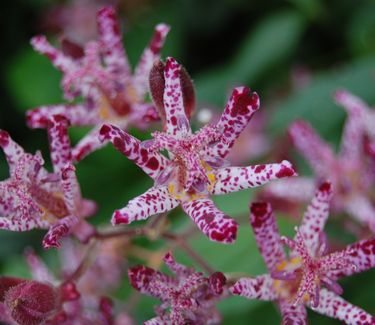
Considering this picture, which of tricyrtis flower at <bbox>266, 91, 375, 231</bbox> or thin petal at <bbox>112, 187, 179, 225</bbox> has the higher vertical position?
tricyrtis flower at <bbox>266, 91, 375, 231</bbox>

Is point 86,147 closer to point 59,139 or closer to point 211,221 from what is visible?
point 59,139

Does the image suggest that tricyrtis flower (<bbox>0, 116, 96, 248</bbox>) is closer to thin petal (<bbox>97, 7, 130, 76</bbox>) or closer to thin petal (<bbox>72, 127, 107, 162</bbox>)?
thin petal (<bbox>72, 127, 107, 162</bbox>)

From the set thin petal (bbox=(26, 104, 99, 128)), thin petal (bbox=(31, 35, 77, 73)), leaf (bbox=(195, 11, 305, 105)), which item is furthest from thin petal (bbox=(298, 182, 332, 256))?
leaf (bbox=(195, 11, 305, 105))

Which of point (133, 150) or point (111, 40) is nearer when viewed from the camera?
point (133, 150)

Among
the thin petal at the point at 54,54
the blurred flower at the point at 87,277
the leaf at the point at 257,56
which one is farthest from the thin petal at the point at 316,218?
the leaf at the point at 257,56

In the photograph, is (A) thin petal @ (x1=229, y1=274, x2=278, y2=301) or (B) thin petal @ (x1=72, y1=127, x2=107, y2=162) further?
(B) thin petal @ (x1=72, y1=127, x2=107, y2=162)

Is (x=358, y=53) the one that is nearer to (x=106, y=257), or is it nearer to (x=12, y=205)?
(x=106, y=257)

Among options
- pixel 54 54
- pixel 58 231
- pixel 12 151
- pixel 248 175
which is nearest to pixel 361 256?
pixel 248 175

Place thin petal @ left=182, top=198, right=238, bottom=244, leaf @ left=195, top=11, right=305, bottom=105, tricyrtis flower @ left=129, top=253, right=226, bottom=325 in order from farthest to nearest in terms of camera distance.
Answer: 1. leaf @ left=195, top=11, right=305, bottom=105
2. tricyrtis flower @ left=129, top=253, right=226, bottom=325
3. thin petal @ left=182, top=198, right=238, bottom=244
